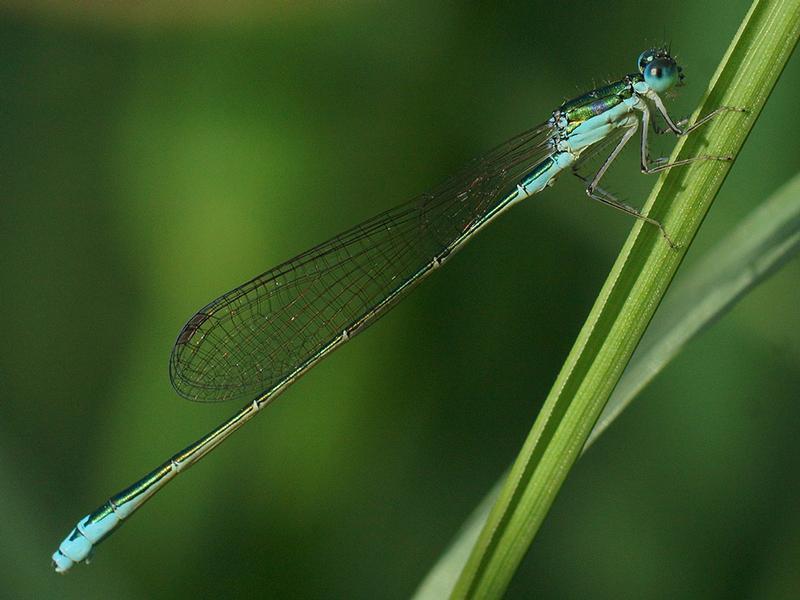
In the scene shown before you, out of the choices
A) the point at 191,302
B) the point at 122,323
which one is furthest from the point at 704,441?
the point at 122,323

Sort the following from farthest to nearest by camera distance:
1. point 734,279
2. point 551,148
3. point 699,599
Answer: point 551,148, point 699,599, point 734,279

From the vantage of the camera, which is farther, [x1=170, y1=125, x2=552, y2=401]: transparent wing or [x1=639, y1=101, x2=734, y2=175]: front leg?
[x1=170, y1=125, x2=552, y2=401]: transparent wing

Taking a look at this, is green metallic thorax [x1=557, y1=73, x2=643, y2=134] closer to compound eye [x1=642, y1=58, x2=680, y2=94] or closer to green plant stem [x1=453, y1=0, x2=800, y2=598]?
compound eye [x1=642, y1=58, x2=680, y2=94]

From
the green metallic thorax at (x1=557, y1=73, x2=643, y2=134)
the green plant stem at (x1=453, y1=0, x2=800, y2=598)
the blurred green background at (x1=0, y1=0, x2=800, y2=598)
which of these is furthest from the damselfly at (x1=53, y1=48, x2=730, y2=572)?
the green plant stem at (x1=453, y1=0, x2=800, y2=598)

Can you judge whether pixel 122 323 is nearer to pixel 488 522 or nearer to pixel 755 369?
pixel 488 522

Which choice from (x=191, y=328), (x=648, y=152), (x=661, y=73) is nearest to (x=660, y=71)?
(x=661, y=73)

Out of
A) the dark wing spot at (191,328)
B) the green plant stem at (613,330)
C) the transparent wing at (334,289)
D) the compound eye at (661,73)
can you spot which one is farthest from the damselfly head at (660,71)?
the dark wing spot at (191,328)
